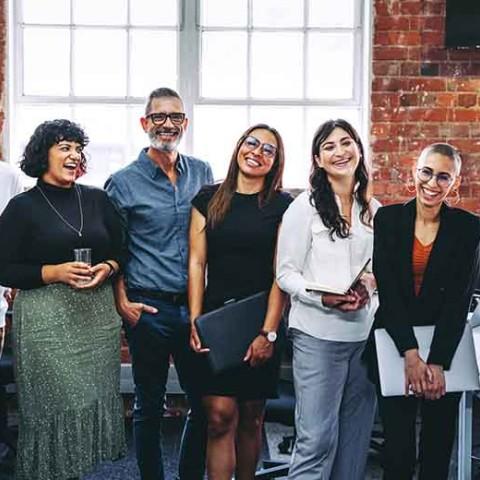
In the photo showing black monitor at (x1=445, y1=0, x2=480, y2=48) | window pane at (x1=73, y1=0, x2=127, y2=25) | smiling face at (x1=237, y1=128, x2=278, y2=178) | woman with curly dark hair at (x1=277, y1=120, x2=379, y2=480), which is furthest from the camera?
window pane at (x1=73, y1=0, x2=127, y2=25)

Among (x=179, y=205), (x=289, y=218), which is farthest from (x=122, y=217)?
(x=289, y=218)

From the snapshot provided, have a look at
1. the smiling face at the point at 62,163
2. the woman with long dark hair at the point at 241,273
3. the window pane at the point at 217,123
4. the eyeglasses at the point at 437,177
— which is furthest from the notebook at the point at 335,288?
the window pane at the point at 217,123

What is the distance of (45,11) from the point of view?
490 cm

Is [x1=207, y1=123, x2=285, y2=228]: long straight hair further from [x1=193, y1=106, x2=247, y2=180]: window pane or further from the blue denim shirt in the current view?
[x1=193, y1=106, x2=247, y2=180]: window pane

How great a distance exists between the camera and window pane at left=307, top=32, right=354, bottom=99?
495 centimetres

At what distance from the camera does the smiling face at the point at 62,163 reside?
3082 mm

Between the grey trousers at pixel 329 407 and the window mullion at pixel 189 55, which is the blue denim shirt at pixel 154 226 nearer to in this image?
the grey trousers at pixel 329 407

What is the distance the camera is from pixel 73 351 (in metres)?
3.08

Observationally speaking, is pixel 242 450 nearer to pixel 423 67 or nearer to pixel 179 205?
pixel 179 205

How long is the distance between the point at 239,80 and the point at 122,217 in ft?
6.64

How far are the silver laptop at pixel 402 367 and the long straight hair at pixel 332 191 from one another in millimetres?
400

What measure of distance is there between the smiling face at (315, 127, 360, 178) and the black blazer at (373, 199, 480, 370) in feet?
0.88

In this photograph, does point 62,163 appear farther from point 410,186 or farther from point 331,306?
point 410,186

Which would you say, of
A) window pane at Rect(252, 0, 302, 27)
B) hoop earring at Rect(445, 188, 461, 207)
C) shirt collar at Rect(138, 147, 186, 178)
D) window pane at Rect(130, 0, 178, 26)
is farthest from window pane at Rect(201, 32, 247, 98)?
shirt collar at Rect(138, 147, 186, 178)
